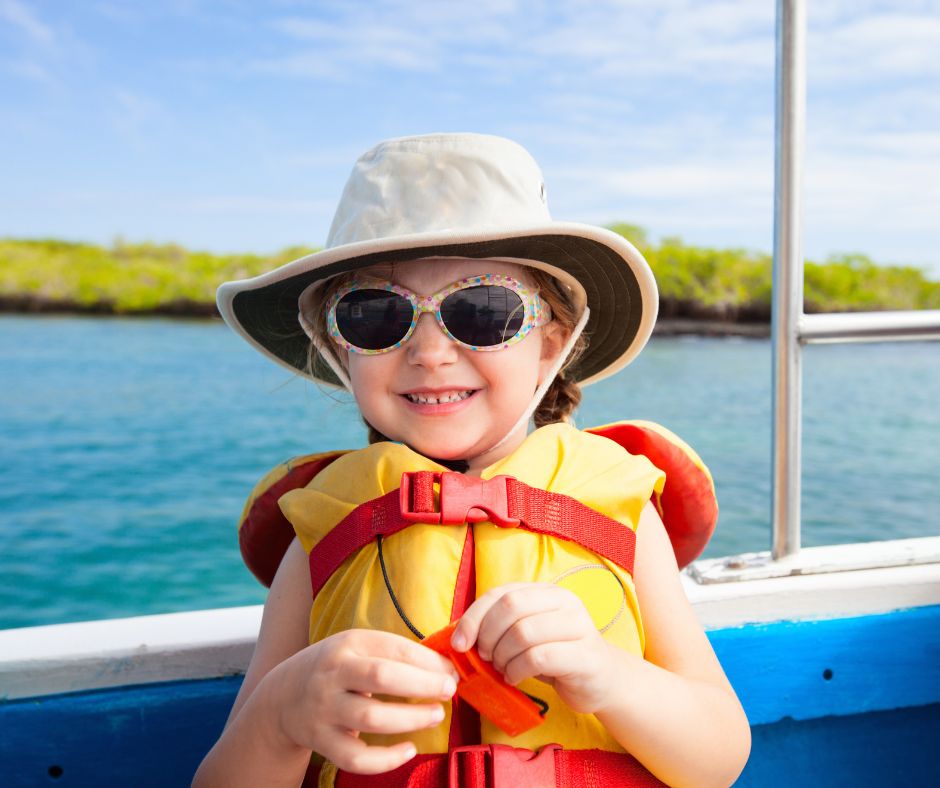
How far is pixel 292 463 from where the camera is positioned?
4.68ft

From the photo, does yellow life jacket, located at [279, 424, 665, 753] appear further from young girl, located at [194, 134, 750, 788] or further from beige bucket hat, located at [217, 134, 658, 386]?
beige bucket hat, located at [217, 134, 658, 386]

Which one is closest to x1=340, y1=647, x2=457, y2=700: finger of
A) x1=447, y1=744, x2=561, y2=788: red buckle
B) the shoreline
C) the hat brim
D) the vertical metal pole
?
x1=447, y1=744, x2=561, y2=788: red buckle

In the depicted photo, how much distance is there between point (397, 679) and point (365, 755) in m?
0.11

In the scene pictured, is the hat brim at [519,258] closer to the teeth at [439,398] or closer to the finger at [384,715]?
the teeth at [439,398]

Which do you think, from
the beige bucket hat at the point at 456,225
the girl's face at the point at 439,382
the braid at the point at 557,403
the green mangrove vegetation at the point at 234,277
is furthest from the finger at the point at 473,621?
the green mangrove vegetation at the point at 234,277

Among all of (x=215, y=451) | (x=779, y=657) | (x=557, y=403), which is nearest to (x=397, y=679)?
(x=557, y=403)

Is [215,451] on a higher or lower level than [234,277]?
lower

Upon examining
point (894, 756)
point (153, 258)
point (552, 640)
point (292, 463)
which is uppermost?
point (153, 258)

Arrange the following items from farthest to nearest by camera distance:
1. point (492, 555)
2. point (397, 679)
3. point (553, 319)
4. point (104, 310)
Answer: point (104, 310), point (553, 319), point (492, 555), point (397, 679)

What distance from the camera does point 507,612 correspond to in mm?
893

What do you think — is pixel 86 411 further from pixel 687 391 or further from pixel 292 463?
pixel 292 463

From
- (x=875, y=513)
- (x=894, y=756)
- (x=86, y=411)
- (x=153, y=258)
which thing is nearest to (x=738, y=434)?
(x=875, y=513)

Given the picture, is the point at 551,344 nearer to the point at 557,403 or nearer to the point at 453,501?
the point at 557,403

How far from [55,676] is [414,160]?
3.17ft
